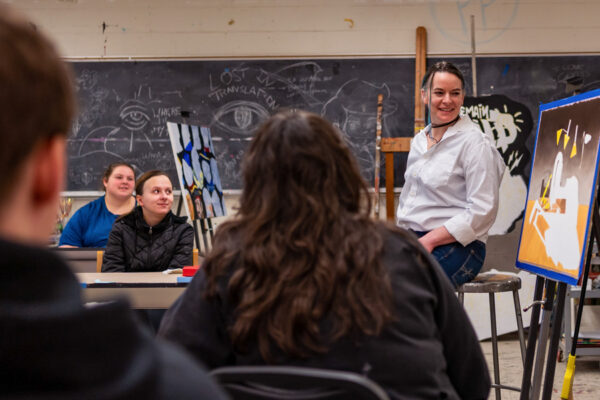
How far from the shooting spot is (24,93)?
508 millimetres

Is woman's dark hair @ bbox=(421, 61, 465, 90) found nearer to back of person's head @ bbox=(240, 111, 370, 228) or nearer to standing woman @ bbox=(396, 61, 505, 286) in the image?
standing woman @ bbox=(396, 61, 505, 286)

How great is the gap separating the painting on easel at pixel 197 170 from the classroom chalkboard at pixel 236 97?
0.43 meters

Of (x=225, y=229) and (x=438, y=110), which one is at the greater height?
(x=438, y=110)

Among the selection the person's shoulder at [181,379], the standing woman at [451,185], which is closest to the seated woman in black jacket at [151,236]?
the standing woman at [451,185]

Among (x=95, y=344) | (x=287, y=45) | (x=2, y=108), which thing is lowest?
(x=95, y=344)

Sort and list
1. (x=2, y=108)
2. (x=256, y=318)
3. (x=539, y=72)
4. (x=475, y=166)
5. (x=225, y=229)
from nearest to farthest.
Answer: (x=2, y=108) < (x=256, y=318) < (x=225, y=229) < (x=475, y=166) < (x=539, y=72)

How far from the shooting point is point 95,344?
53 centimetres

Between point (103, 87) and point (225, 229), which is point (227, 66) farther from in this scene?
point (225, 229)

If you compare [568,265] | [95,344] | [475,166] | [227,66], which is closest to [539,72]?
[227,66]

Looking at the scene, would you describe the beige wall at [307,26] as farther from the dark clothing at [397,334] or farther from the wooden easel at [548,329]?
the dark clothing at [397,334]

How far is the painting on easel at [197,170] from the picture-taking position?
416 centimetres

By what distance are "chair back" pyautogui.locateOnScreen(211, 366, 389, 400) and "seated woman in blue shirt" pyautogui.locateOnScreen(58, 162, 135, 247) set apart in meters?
3.15

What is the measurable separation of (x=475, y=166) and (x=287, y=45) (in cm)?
274

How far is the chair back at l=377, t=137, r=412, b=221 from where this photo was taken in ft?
14.9
